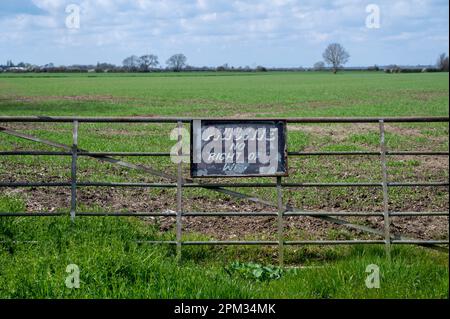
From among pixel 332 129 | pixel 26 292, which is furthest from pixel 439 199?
pixel 332 129

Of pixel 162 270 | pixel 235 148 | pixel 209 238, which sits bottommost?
pixel 209 238

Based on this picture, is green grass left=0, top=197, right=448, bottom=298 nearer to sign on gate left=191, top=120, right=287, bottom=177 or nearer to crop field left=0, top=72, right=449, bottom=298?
crop field left=0, top=72, right=449, bottom=298

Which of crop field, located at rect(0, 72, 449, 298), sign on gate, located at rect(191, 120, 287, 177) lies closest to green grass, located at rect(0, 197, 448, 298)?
crop field, located at rect(0, 72, 449, 298)

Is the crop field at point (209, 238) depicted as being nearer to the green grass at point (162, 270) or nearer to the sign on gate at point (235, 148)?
the green grass at point (162, 270)

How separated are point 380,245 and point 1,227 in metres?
4.36

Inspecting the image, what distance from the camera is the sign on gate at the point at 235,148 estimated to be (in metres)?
7.05

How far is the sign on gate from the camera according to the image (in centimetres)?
705

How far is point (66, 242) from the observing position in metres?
6.60

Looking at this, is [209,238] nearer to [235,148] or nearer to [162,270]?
[235,148]

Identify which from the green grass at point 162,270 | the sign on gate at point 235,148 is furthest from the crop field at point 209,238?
the sign on gate at point 235,148

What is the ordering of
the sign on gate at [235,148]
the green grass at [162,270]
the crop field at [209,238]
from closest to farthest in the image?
1. the green grass at [162,270]
2. the crop field at [209,238]
3. the sign on gate at [235,148]

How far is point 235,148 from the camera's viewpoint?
279 inches

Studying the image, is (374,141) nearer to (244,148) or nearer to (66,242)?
(244,148)

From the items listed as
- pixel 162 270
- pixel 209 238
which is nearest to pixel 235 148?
pixel 209 238
